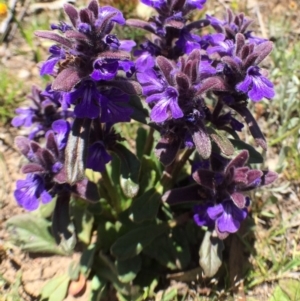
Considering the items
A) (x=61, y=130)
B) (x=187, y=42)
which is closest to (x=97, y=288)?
(x=61, y=130)

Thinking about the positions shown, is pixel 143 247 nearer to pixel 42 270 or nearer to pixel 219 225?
pixel 219 225

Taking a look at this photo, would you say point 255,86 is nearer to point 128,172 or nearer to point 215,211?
point 215,211

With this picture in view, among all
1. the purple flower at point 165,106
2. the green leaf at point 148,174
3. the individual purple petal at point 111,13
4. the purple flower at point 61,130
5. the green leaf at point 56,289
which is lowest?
the green leaf at point 56,289

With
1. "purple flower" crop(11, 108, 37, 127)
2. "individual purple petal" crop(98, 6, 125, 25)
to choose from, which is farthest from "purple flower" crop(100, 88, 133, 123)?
"purple flower" crop(11, 108, 37, 127)

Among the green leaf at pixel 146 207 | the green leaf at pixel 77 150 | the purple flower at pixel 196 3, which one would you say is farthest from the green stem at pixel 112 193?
the purple flower at pixel 196 3

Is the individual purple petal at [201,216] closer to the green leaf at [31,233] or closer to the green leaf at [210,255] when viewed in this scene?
the green leaf at [210,255]

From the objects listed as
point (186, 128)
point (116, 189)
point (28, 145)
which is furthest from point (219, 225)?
point (28, 145)
